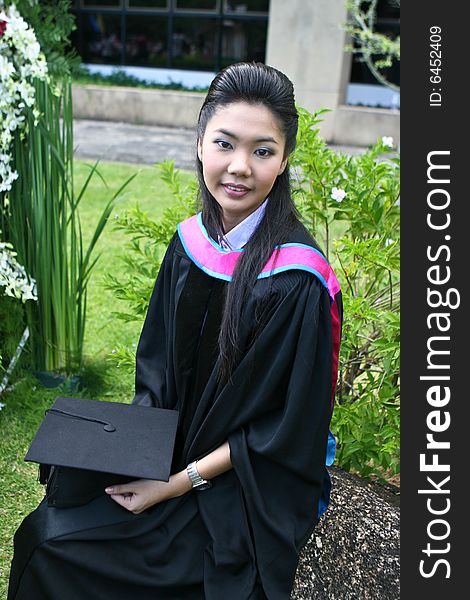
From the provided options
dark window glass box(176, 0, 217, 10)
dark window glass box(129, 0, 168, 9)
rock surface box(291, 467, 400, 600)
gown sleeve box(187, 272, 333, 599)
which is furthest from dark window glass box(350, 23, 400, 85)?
gown sleeve box(187, 272, 333, 599)

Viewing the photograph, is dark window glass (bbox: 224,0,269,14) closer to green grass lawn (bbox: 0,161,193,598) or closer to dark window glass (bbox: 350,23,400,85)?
dark window glass (bbox: 350,23,400,85)

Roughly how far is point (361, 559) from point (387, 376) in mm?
724

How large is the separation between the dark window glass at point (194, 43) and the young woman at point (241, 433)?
12.0 m

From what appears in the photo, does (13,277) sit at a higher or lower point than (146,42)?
lower

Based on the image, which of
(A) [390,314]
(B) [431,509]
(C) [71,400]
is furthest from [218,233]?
(B) [431,509]

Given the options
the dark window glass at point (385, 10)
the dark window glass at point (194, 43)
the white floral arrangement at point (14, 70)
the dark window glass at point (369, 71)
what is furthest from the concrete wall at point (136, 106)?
the white floral arrangement at point (14, 70)

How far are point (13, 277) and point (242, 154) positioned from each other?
5.35ft

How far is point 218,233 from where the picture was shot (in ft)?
6.72

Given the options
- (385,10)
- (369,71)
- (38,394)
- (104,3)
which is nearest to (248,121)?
(38,394)

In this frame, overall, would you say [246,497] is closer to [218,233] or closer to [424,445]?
[424,445]

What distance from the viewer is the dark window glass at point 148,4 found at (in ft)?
43.6

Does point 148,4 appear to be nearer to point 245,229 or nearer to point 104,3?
point 104,3

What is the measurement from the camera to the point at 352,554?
220 centimetres

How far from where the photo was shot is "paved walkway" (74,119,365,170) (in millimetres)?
9453
